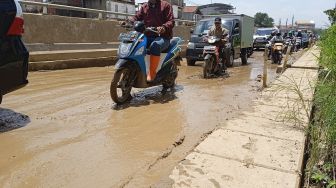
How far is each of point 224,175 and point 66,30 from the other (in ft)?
28.8

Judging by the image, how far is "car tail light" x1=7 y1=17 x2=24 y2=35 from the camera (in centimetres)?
436

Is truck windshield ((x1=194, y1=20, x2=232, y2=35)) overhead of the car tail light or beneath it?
overhead

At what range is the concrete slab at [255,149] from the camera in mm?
3170

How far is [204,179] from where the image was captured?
2.80 meters

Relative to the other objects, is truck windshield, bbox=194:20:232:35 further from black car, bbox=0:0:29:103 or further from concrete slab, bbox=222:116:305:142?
black car, bbox=0:0:29:103

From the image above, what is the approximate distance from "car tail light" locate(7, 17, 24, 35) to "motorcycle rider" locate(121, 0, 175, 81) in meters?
2.26

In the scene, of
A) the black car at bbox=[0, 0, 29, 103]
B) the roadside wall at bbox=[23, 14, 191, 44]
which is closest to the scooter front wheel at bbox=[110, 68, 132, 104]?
the black car at bbox=[0, 0, 29, 103]

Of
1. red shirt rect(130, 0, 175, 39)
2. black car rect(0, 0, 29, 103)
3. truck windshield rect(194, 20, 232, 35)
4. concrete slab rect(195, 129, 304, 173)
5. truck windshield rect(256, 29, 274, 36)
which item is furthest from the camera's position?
truck windshield rect(256, 29, 274, 36)

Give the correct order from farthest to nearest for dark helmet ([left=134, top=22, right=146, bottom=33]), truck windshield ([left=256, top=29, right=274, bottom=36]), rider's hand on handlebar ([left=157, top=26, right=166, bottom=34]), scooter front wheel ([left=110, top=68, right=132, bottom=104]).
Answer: truck windshield ([left=256, top=29, right=274, bottom=36])
rider's hand on handlebar ([left=157, top=26, right=166, bottom=34])
dark helmet ([left=134, top=22, right=146, bottom=33])
scooter front wheel ([left=110, top=68, right=132, bottom=104])

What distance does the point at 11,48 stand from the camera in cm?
441

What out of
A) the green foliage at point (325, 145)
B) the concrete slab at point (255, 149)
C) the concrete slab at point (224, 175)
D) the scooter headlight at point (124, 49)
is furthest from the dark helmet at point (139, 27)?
the concrete slab at point (224, 175)

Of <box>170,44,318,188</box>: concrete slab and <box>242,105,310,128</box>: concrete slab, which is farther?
<box>242,105,310,128</box>: concrete slab

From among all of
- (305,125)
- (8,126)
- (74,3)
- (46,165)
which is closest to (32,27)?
(8,126)

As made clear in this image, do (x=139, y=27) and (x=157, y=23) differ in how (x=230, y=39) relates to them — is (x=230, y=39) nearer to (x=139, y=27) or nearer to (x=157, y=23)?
(x=157, y=23)
